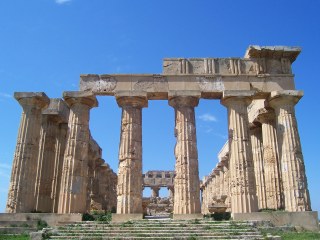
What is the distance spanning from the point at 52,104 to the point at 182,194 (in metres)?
12.5

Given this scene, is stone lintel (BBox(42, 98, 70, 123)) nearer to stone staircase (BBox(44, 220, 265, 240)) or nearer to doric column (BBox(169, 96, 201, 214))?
doric column (BBox(169, 96, 201, 214))

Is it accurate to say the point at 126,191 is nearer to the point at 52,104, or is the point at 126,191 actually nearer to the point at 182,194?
the point at 182,194

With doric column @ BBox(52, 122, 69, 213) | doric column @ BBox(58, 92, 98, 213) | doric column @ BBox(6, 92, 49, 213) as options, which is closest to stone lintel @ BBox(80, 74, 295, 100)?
doric column @ BBox(58, 92, 98, 213)

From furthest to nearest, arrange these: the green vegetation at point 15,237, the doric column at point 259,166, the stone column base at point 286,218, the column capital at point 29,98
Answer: the doric column at point 259,166, the column capital at point 29,98, the stone column base at point 286,218, the green vegetation at point 15,237

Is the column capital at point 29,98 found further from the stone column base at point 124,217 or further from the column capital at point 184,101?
the stone column base at point 124,217

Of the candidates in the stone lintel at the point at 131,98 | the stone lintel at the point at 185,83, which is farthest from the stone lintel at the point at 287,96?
the stone lintel at the point at 131,98

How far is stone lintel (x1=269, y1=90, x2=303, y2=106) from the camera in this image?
22.1 m

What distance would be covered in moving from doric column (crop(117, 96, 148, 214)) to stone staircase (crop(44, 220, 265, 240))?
6.84 ft

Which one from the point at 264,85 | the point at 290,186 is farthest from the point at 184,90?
the point at 290,186

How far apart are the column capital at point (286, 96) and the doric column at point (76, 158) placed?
11.8 metres

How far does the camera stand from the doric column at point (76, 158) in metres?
20.6

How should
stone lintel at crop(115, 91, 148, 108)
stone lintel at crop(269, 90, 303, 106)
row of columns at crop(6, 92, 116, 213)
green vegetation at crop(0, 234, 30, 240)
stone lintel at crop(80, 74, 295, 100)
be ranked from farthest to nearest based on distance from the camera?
stone lintel at crop(80, 74, 295, 100)
stone lintel at crop(115, 91, 148, 108)
stone lintel at crop(269, 90, 303, 106)
row of columns at crop(6, 92, 116, 213)
green vegetation at crop(0, 234, 30, 240)

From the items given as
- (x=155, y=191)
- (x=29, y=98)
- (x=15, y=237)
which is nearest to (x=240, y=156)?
(x=15, y=237)

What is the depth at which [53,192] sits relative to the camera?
25.4 m
